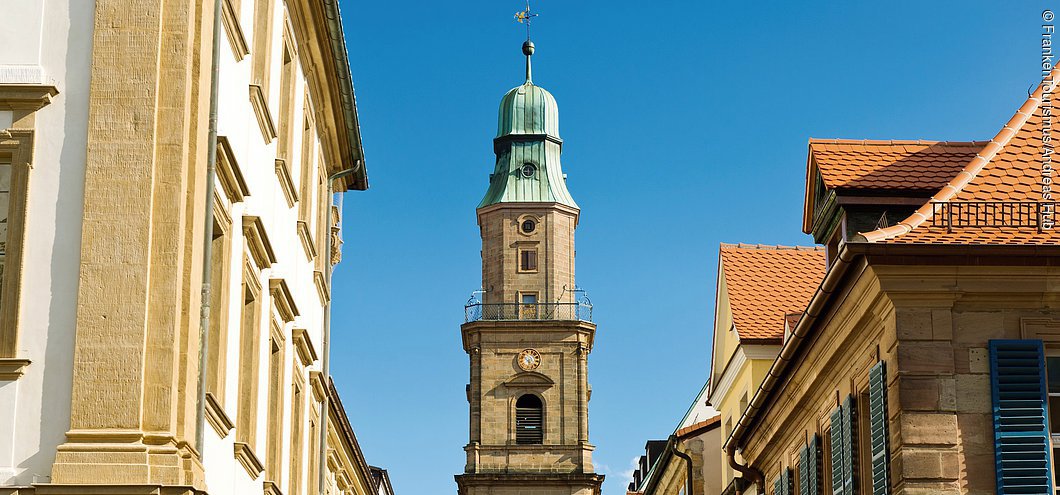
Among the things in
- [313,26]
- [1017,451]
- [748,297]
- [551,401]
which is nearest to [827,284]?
[1017,451]

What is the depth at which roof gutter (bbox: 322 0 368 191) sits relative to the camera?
21438 millimetres

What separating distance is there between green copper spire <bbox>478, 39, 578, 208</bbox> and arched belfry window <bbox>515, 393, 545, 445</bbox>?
10.3 metres

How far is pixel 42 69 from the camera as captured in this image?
42.9 ft

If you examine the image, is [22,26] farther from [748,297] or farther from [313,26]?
[748,297]

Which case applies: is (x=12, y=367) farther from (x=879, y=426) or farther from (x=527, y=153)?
(x=527, y=153)

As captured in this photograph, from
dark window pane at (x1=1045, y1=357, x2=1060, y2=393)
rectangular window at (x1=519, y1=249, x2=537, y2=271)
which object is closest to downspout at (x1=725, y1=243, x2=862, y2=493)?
dark window pane at (x1=1045, y1=357, x2=1060, y2=393)

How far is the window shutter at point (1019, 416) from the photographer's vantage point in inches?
615

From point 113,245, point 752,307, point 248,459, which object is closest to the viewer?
point 113,245

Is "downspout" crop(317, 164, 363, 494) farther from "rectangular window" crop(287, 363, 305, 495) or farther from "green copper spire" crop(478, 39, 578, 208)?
"green copper spire" crop(478, 39, 578, 208)

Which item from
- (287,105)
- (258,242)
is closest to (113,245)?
(258,242)

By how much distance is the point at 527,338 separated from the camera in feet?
→ 284

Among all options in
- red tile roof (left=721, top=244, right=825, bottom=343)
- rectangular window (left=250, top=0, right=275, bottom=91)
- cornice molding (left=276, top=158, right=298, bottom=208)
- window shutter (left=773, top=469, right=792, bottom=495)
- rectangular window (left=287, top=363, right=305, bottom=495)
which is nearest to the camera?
rectangular window (left=250, top=0, right=275, bottom=91)

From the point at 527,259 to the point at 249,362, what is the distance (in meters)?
71.8

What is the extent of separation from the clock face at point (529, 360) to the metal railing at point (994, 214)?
69.7m
